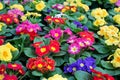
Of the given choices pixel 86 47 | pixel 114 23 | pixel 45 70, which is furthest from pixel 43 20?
pixel 45 70

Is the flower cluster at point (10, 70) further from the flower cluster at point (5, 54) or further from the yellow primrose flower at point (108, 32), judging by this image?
the yellow primrose flower at point (108, 32)

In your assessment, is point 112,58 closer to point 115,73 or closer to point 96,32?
point 115,73

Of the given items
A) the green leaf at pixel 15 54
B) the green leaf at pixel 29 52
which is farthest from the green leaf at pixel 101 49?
the green leaf at pixel 15 54

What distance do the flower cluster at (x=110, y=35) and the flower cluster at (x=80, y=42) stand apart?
0.49 ft

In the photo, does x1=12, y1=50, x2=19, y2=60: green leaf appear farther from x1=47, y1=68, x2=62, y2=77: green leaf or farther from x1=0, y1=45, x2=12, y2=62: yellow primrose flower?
x1=47, y1=68, x2=62, y2=77: green leaf

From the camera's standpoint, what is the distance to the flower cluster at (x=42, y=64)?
253 centimetres

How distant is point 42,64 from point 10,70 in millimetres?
244

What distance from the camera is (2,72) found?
8.29ft

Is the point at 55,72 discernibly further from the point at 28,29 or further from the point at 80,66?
the point at 28,29

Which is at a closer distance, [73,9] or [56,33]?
[56,33]

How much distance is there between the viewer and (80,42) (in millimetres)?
2834

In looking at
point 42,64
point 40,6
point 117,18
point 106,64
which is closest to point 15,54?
point 42,64

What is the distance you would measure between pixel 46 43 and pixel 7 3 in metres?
1.38

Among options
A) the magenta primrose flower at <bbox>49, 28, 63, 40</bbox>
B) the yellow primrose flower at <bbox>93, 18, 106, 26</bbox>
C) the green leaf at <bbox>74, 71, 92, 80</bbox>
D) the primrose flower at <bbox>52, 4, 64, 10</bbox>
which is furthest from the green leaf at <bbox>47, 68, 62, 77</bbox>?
the primrose flower at <bbox>52, 4, 64, 10</bbox>
